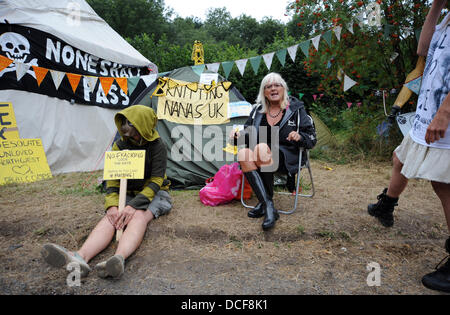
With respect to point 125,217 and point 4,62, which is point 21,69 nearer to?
point 4,62

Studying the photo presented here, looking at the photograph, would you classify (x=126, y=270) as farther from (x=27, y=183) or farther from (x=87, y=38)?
(x=87, y=38)

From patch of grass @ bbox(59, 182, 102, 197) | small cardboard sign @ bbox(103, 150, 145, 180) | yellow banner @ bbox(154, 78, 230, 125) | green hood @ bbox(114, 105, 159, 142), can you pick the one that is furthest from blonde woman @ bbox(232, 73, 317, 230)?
patch of grass @ bbox(59, 182, 102, 197)

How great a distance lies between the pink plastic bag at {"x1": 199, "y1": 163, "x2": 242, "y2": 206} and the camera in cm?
300

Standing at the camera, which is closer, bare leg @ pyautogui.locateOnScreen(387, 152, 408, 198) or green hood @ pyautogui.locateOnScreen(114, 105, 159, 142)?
bare leg @ pyautogui.locateOnScreen(387, 152, 408, 198)

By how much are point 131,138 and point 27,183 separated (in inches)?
109

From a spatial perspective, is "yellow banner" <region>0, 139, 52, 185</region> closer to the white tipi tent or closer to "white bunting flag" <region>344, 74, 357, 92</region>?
the white tipi tent

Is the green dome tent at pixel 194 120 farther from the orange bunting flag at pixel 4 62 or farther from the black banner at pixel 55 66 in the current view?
the orange bunting flag at pixel 4 62

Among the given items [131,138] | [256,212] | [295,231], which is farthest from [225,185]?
[131,138]

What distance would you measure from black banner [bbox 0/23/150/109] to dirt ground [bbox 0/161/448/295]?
2.06 meters

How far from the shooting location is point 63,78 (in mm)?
4531

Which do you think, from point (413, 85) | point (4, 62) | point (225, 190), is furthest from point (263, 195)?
point (4, 62)

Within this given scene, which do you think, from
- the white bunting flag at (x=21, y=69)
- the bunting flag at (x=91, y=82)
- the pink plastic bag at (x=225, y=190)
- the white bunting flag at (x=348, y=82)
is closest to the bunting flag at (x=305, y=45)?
the white bunting flag at (x=348, y=82)

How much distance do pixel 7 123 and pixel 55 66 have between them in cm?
125

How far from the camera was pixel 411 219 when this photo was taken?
2.54m
